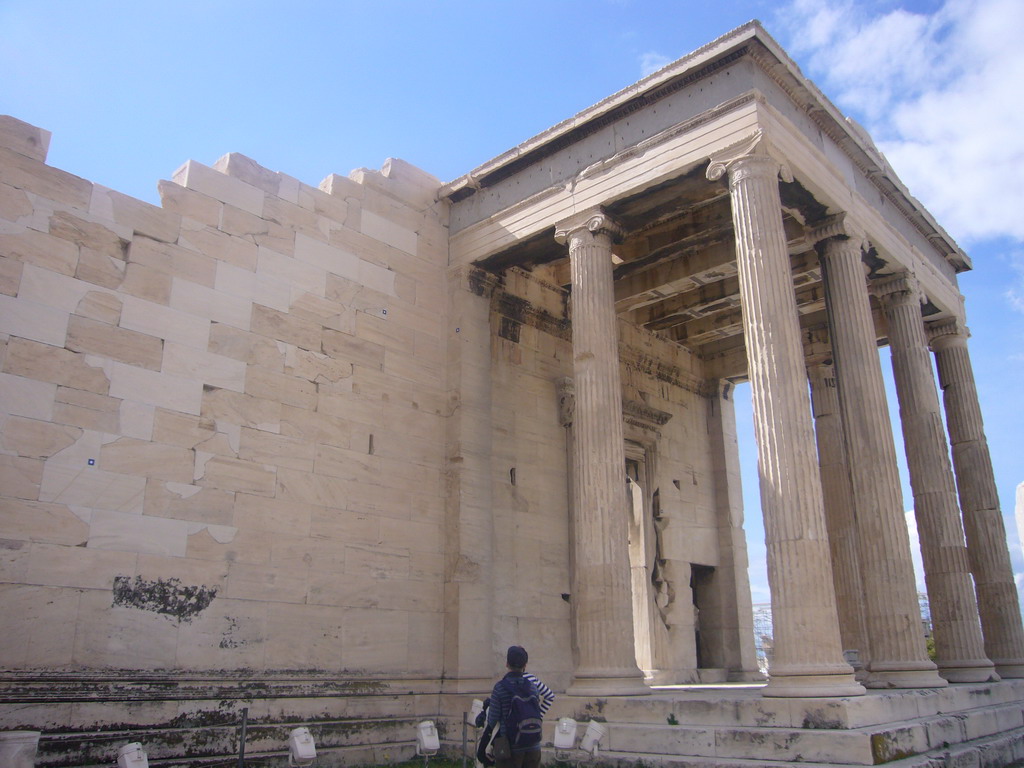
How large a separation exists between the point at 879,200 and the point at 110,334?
14.6m

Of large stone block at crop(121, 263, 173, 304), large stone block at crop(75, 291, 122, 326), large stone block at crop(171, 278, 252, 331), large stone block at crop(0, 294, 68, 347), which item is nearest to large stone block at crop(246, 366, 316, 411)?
large stone block at crop(171, 278, 252, 331)

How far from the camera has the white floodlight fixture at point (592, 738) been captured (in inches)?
434

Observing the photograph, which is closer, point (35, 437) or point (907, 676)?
point (35, 437)

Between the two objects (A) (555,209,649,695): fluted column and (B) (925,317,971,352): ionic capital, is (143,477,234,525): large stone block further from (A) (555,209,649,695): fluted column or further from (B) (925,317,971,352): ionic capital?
(B) (925,317,971,352): ionic capital

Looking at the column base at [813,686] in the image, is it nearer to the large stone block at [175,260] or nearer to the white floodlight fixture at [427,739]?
the white floodlight fixture at [427,739]

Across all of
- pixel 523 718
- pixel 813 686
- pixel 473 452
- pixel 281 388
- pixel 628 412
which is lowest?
pixel 523 718

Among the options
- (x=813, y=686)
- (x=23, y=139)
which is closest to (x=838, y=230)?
(x=813, y=686)

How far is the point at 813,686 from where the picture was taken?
10.8m

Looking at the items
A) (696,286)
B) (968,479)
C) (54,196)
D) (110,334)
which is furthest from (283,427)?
(968,479)

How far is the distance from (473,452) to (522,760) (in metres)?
8.18

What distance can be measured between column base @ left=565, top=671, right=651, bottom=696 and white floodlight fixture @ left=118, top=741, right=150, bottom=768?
5.92 meters

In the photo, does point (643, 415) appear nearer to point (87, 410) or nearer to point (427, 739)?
point (427, 739)

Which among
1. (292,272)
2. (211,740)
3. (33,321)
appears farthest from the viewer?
(292,272)

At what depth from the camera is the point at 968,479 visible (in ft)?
61.0
